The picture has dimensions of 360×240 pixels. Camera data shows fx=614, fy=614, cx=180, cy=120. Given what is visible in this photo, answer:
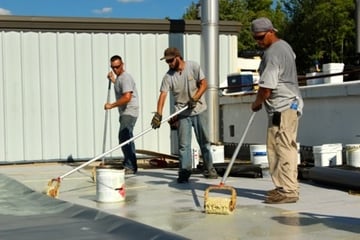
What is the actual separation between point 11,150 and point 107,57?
2786 mm

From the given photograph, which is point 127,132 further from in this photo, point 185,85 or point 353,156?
point 353,156

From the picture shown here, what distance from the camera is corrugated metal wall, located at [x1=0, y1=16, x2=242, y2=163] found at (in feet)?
41.1

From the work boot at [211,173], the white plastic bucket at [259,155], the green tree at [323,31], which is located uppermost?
the green tree at [323,31]

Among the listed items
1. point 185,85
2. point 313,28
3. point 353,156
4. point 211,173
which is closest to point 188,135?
point 185,85

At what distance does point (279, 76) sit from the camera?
640 centimetres

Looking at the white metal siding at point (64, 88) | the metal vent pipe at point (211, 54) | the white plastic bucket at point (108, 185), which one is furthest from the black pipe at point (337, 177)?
the white metal siding at point (64, 88)

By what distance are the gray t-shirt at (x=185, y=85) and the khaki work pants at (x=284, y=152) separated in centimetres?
191

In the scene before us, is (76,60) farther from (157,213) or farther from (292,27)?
(292,27)

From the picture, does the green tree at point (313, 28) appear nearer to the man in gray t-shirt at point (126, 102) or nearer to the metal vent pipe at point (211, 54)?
the metal vent pipe at point (211, 54)

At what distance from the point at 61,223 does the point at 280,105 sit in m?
2.53

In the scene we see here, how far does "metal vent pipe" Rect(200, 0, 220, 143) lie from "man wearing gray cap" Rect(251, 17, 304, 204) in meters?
5.55

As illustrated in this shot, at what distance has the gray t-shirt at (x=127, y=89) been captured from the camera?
9.36 meters

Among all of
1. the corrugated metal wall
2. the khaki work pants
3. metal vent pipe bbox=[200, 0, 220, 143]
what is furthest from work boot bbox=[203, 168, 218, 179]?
the corrugated metal wall

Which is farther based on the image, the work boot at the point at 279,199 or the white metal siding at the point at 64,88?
the white metal siding at the point at 64,88
